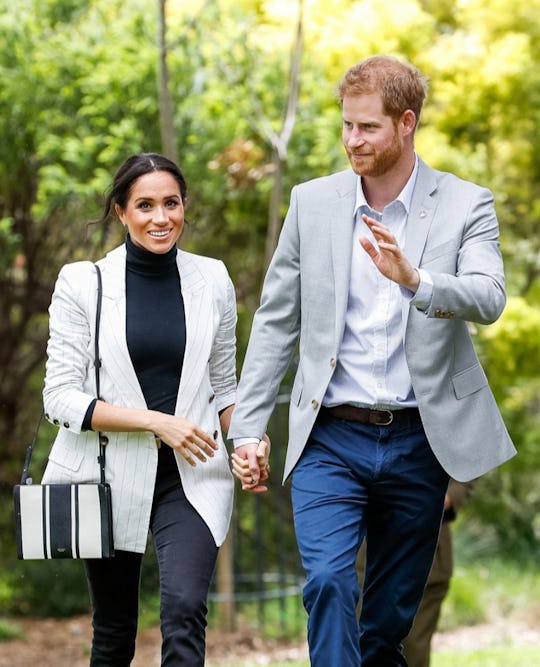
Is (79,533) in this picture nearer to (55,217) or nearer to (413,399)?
(413,399)

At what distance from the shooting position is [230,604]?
11.1 meters

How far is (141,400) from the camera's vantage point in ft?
14.8

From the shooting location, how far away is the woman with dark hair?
14.6ft

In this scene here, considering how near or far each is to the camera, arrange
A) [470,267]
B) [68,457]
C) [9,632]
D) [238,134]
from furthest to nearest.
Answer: [9,632] → [238,134] → [68,457] → [470,267]

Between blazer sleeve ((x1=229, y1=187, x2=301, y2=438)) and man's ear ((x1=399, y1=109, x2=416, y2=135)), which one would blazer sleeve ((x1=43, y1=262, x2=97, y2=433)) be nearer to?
blazer sleeve ((x1=229, y1=187, x2=301, y2=438))

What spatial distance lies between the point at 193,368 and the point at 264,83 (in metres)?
6.39

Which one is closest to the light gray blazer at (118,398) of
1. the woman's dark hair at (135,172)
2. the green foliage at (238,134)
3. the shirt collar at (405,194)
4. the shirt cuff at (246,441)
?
the shirt cuff at (246,441)

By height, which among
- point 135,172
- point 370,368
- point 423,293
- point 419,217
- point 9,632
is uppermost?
point 135,172

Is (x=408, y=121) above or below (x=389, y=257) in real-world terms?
above

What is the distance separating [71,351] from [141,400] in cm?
29

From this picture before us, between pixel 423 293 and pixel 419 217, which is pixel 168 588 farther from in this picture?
pixel 419 217

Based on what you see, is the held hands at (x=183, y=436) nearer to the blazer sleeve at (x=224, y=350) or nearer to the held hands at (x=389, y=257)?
the blazer sleeve at (x=224, y=350)

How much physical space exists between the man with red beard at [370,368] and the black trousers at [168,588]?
27 centimetres

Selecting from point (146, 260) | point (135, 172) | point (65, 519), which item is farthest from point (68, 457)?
point (135, 172)
